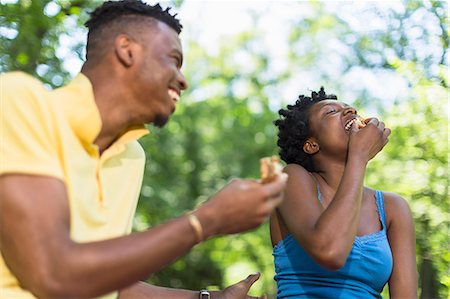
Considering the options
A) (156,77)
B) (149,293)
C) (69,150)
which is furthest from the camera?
(149,293)

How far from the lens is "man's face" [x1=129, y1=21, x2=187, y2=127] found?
7.50 ft

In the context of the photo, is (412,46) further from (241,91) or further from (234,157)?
(241,91)

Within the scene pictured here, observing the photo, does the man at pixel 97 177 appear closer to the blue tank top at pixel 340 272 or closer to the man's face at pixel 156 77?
the man's face at pixel 156 77

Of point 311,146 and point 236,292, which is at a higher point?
point 311,146

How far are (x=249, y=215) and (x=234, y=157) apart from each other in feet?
61.7

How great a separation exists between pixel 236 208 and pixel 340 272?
3.89 feet

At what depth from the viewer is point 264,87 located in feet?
75.2

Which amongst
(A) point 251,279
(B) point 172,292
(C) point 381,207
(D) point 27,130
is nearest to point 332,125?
(C) point 381,207

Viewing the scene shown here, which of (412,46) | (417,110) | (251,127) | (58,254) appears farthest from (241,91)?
(58,254)

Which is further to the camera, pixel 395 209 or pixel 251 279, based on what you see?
pixel 395 209

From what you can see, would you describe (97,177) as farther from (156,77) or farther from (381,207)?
(381,207)

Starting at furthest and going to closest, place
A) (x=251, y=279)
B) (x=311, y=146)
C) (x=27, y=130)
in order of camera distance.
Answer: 1. (x=311, y=146)
2. (x=251, y=279)
3. (x=27, y=130)

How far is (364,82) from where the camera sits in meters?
12.8

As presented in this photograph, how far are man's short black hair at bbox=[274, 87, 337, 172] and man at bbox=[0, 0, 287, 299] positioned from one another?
1057mm
